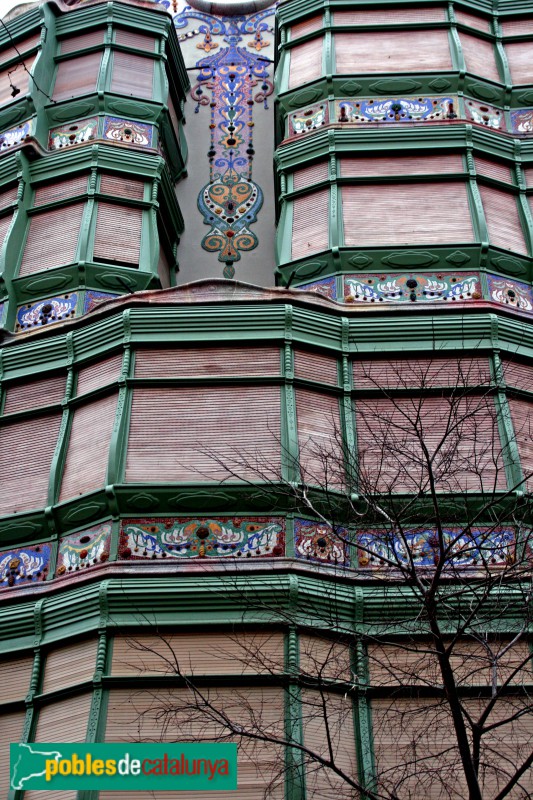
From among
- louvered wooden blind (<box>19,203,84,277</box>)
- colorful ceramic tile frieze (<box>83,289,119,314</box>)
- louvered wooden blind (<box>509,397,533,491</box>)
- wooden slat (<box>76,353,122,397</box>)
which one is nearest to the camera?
louvered wooden blind (<box>509,397,533,491</box>)

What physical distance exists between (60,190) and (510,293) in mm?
8127

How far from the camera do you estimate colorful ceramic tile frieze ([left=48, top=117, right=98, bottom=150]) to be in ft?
73.2

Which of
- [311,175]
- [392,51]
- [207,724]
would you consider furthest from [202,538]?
[392,51]

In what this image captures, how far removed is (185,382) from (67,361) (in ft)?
7.00

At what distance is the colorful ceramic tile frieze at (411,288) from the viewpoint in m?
19.2

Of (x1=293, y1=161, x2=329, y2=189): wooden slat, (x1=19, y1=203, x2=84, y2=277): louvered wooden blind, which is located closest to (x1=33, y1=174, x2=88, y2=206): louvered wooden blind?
(x1=19, y1=203, x2=84, y2=277): louvered wooden blind

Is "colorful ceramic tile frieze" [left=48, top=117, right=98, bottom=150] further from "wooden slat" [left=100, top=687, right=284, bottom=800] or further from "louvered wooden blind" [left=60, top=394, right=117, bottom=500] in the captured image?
"wooden slat" [left=100, top=687, right=284, bottom=800]

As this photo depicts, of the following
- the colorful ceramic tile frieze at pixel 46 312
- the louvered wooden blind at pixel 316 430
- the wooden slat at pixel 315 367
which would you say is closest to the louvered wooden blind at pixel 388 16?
the colorful ceramic tile frieze at pixel 46 312

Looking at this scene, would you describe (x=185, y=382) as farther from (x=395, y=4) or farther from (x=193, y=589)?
(x=395, y=4)

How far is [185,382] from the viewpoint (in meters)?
17.5

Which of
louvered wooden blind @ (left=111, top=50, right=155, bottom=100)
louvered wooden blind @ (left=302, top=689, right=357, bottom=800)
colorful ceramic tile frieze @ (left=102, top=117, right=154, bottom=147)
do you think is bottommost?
louvered wooden blind @ (left=302, top=689, right=357, bottom=800)

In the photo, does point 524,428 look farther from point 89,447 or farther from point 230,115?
point 230,115

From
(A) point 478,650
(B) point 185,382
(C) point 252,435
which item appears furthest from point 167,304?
(A) point 478,650

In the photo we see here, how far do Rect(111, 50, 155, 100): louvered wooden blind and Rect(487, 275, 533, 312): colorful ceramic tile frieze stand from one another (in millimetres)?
7921
